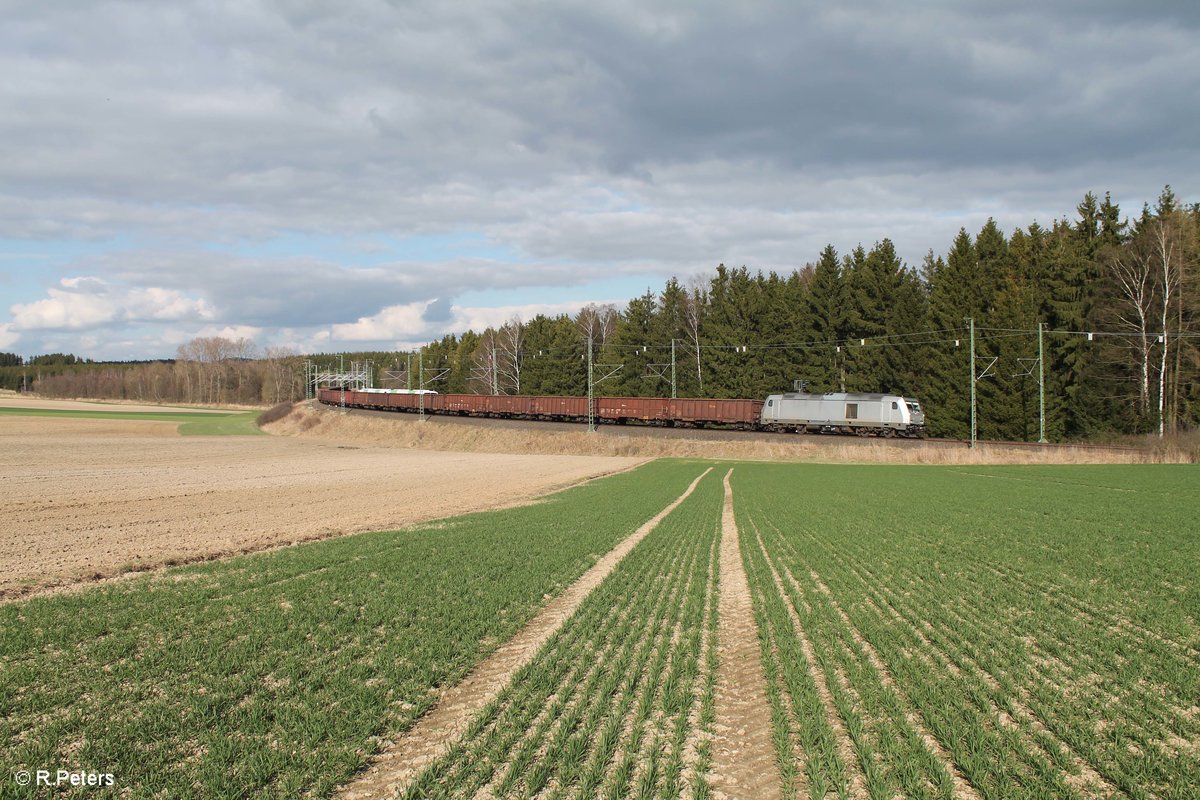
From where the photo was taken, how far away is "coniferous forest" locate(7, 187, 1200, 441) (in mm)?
52750

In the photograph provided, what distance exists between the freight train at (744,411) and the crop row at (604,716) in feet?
166

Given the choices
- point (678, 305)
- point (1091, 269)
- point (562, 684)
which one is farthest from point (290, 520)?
point (678, 305)

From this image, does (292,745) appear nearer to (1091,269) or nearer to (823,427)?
(823,427)

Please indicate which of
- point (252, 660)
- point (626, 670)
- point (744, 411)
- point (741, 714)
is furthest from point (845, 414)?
point (252, 660)

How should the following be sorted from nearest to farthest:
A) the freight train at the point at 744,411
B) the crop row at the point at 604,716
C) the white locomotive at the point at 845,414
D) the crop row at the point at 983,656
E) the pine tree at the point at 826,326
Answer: the crop row at the point at 604,716 < the crop row at the point at 983,656 < the white locomotive at the point at 845,414 < the freight train at the point at 744,411 < the pine tree at the point at 826,326

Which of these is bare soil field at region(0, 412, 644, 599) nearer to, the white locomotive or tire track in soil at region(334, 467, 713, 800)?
tire track in soil at region(334, 467, 713, 800)

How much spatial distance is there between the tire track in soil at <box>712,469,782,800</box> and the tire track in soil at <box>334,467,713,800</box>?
7.39 ft

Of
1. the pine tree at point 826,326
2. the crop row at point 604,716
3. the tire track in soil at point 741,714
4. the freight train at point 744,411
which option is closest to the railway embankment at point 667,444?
the freight train at point 744,411

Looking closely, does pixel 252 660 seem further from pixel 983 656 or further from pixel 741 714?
pixel 983 656

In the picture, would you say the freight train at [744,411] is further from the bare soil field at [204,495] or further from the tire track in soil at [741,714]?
the tire track in soil at [741,714]

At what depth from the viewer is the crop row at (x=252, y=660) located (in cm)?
581

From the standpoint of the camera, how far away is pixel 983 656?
875 cm

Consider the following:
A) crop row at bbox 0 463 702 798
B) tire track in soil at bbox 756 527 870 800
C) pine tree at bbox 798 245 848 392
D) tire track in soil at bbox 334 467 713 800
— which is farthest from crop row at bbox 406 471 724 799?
pine tree at bbox 798 245 848 392

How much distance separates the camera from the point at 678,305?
9462 cm
